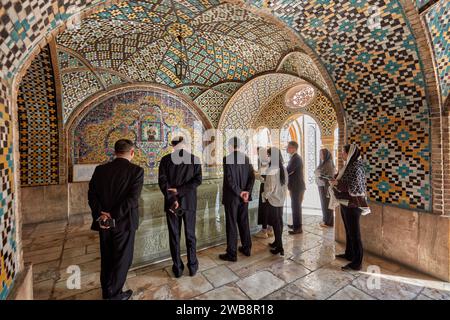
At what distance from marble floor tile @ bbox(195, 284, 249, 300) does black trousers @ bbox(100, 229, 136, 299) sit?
35.4 inches

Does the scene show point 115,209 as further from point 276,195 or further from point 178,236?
point 276,195

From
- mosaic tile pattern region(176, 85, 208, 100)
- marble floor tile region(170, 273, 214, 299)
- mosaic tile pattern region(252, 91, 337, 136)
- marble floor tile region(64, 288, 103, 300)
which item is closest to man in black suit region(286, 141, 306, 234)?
marble floor tile region(170, 273, 214, 299)

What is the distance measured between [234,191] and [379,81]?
274 cm

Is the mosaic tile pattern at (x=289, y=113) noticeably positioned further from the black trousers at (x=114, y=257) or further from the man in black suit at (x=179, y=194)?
the black trousers at (x=114, y=257)

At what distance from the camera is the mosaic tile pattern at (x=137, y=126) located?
5.76 meters

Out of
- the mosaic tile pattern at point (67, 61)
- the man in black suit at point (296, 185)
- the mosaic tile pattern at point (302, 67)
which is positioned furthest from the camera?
the mosaic tile pattern at point (302, 67)

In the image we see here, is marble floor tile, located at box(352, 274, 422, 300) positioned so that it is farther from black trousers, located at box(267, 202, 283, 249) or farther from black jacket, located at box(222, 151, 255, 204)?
black jacket, located at box(222, 151, 255, 204)

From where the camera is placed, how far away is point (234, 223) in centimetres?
307

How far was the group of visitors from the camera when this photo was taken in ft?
7.23

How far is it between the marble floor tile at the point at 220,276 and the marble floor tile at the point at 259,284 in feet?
0.47

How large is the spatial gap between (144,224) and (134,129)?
3.80m

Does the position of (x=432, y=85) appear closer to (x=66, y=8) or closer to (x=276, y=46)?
(x=276, y=46)

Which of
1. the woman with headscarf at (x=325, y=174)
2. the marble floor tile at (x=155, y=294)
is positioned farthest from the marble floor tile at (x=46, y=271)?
the woman with headscarf at (x=325, y=174)

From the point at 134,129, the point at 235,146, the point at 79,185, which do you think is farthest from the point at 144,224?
the point at 134,129
